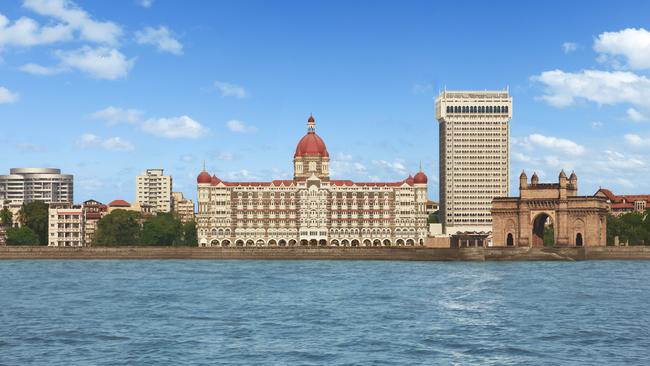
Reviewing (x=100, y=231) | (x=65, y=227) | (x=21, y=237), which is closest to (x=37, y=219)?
(x=65, y=227)

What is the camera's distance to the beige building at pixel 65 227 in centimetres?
19225

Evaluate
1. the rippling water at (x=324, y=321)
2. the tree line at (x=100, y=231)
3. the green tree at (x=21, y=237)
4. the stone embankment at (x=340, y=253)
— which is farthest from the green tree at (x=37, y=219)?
the rippling water at (x=324, y=321)

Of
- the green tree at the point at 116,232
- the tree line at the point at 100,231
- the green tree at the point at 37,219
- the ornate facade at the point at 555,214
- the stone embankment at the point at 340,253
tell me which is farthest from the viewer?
the green tree at the point at 37,219

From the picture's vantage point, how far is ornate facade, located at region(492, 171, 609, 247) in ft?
549

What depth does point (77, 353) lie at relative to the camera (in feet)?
158

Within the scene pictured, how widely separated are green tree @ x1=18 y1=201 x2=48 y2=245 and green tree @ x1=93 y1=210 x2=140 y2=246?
11553mm

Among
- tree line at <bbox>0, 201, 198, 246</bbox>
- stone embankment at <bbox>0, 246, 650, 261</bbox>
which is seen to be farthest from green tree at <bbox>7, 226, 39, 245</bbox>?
stone embankment at <bbox>0, 246, 650, 261</bbox>

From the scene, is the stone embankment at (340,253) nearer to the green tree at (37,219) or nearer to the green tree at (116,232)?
the green tree at (116,232)

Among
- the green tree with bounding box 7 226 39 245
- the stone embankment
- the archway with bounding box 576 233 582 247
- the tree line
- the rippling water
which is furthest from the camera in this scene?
the tree line

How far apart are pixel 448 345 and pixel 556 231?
121 m

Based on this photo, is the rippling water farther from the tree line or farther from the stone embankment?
the tree line

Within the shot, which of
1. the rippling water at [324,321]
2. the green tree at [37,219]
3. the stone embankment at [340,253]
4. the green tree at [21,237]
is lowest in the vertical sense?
the rippling water at [324,321]

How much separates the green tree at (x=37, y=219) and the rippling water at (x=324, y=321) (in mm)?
96407

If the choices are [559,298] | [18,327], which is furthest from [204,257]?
Answer: [18,327]
